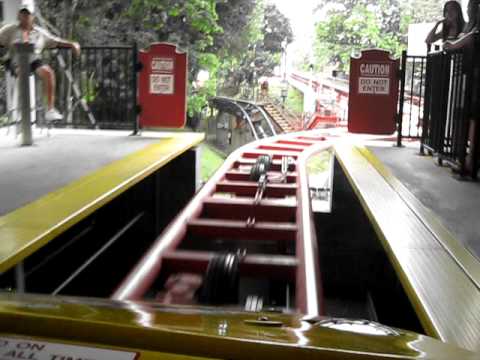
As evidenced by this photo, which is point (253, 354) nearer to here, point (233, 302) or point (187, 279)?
point (233, 302)

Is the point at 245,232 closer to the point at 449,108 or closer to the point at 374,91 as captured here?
the point at 449,108

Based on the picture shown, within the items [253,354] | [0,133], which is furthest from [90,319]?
[0,133]

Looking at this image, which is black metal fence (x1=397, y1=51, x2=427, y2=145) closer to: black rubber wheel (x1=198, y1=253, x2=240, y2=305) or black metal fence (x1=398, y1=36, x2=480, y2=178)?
black metal fence (x1=398, y1=36, x2=480, y2=178)

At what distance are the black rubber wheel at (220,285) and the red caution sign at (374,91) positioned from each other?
3.50m

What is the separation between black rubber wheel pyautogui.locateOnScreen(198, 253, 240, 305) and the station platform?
1.98ft

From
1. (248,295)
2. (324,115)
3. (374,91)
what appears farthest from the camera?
(324,115)

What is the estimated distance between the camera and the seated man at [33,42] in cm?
455

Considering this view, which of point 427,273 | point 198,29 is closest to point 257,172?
point 427,273

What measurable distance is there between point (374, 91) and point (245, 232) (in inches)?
110

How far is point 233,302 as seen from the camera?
234 cm

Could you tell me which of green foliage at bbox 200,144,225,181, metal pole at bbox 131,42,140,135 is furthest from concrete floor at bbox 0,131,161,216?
green foliage at bbox 200,144,225,181

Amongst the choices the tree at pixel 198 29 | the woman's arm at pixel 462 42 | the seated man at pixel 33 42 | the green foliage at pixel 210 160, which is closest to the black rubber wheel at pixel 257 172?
the woman's arm at pixel 462 42

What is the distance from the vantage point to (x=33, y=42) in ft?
15.2

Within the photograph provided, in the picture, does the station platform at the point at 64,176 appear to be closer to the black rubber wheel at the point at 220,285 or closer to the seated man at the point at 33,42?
the seated man at the point at 33,42
